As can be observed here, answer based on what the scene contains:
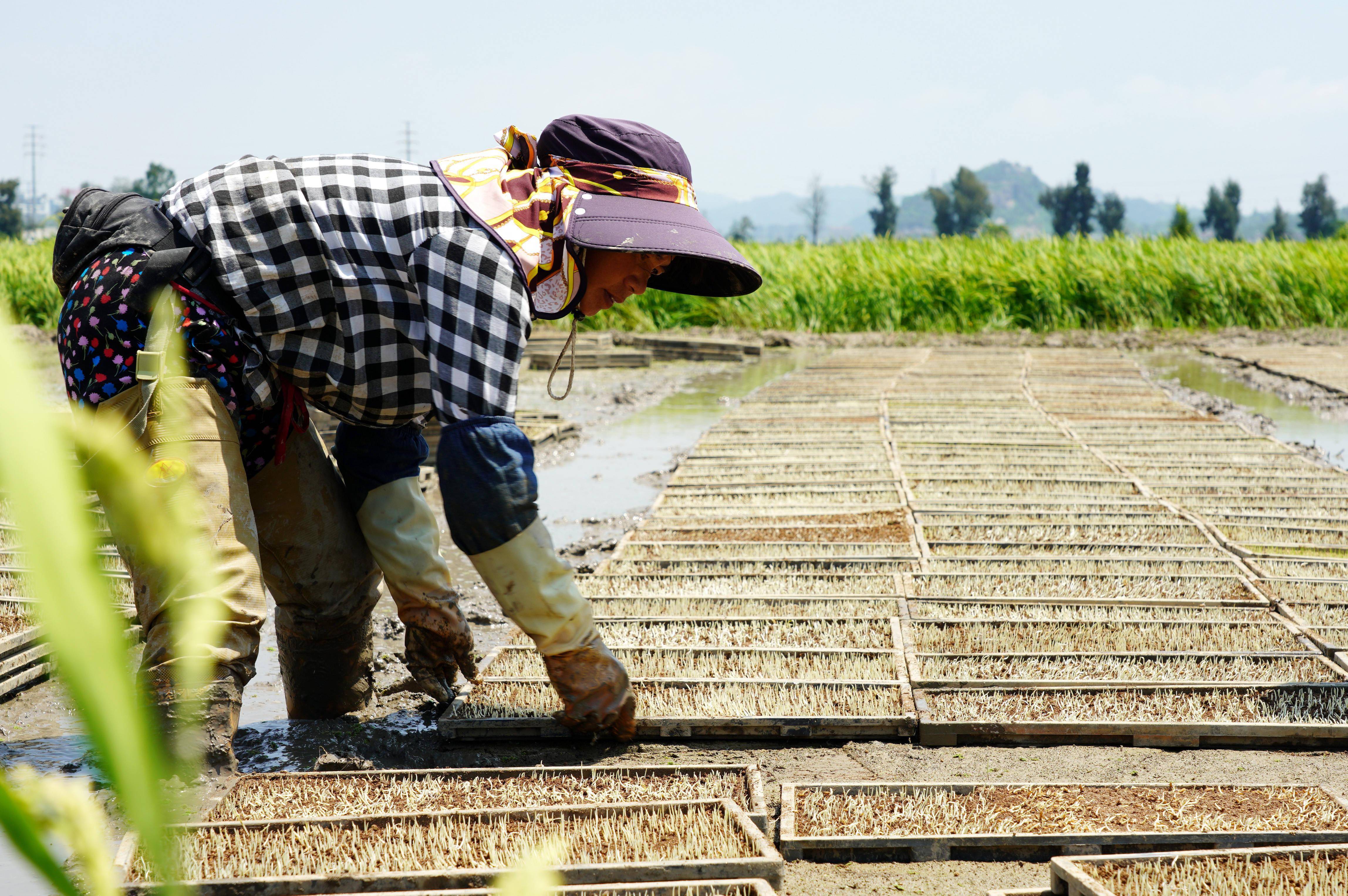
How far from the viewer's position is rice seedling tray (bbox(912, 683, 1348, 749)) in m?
2.46

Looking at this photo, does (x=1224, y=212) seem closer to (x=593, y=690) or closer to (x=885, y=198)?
(x=885, y=198)

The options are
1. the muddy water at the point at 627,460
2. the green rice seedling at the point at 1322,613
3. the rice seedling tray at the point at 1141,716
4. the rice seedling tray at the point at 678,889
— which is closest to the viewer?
the rice seedling tray at the point at 678,889

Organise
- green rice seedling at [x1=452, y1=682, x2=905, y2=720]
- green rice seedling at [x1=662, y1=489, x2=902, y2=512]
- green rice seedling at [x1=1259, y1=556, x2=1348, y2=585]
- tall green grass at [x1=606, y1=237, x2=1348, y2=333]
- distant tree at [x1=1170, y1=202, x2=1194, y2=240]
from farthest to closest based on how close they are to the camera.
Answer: distant tree at [x1=1170, y1=202, x2=1194, y2=240] < tall green grass at [x1=606, y1=237, x2=1348, y2=333] < green rice seedling at [x1=662, y1=489, x2=902, y2=512] < green rice seedling at [x1=1259, y1=556, x2=1348, y2=585] < green rice seedling at [x1=452, y1=682, x2=905, y2=720]

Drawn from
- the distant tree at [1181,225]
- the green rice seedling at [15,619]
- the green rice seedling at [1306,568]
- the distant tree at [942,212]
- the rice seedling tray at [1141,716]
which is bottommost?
the green rice seedling at [15,619]

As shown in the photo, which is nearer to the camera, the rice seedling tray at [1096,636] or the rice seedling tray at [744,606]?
the rice seedling tray at [1096,636]

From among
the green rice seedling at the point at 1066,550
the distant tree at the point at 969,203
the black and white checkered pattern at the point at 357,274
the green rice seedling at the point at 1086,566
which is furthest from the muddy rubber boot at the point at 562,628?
the distant tree at the point at 969,203

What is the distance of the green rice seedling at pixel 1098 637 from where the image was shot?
9.66ft

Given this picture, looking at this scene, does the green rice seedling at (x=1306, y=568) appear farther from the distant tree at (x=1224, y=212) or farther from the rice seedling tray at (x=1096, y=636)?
the distant tree at (x=1224, y=212)

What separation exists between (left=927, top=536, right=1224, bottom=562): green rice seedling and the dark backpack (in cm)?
253

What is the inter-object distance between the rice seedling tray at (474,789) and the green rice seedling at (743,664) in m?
0.52

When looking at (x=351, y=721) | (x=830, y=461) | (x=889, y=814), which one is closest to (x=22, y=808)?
(x=889, y=814)

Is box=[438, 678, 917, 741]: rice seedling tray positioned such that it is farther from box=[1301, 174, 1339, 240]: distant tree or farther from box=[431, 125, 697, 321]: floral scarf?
box=[1301, 174, 1339, 240]: distant tree

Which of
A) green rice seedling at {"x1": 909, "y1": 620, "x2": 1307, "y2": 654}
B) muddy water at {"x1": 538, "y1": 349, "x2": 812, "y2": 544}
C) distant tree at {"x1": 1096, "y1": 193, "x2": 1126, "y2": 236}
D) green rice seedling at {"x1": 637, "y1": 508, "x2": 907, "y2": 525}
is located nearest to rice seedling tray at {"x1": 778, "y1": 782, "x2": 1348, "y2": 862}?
green rice seedling at {"x1": 909, "y1": 620, "x2": 1307, "y2": 654}

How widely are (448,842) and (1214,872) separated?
1.25 meters
